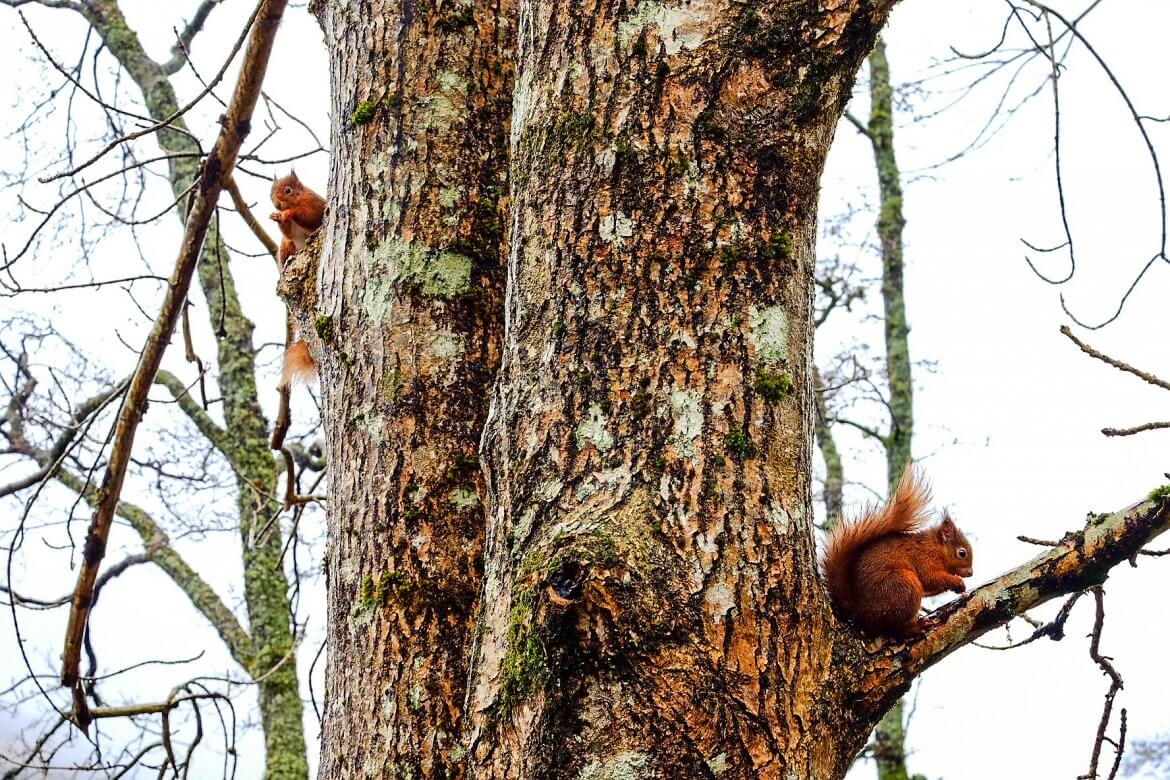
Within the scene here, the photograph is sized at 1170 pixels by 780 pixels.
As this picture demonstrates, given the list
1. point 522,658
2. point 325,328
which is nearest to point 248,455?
point 325,328

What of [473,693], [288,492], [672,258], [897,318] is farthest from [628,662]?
[897,318]

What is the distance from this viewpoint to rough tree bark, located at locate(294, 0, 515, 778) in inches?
72.7

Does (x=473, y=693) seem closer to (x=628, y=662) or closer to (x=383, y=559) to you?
(x=628, y=662)

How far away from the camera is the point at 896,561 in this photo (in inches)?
81.7

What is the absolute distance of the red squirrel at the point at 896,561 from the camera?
6.03ft

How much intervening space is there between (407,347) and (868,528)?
1.03 meters

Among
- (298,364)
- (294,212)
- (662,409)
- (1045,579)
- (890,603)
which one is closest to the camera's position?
(662,409)

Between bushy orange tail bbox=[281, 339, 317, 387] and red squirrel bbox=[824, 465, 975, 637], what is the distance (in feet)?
5.56

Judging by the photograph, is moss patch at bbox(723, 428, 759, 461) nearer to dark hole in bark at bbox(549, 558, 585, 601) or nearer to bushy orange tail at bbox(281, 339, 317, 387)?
dark hole in bark at bbox(549, 558, 585, 601)

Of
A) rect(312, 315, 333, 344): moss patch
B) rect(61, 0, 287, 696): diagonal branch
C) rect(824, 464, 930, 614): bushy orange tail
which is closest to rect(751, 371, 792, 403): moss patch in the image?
rect(824, 464, 930, 614): bushy orange tail

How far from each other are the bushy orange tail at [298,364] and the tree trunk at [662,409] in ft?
5.52

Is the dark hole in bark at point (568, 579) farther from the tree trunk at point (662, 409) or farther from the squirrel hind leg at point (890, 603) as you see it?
the squirrel hind leg at point (890, 603)

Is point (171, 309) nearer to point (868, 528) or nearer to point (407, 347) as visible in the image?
point (407, 347)

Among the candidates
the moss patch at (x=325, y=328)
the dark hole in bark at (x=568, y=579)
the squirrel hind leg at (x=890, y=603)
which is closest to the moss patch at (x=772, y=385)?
the dark hole in bark at (x=568, y=579)
